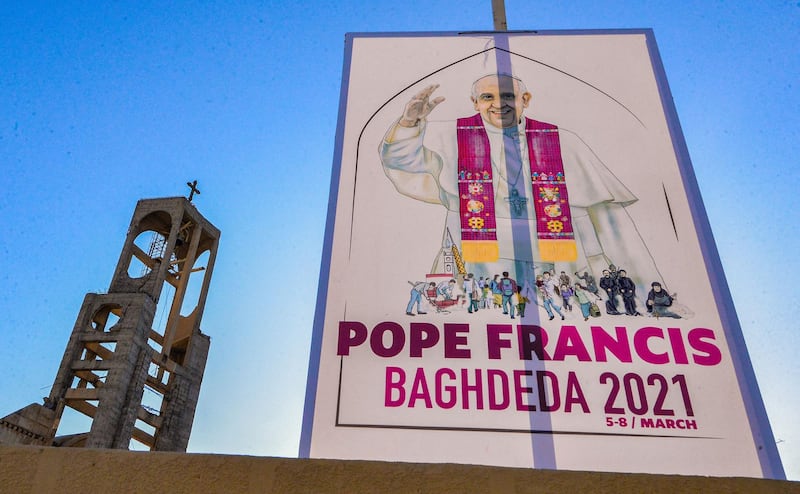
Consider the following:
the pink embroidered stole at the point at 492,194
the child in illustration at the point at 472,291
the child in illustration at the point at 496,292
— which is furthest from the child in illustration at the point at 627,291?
the child in illustration at the point at 472,291

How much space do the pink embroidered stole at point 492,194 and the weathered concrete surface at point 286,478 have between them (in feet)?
9.25

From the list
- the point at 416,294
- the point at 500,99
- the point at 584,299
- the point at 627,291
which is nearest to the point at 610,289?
the point at 627,291

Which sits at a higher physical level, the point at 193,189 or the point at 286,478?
the point at 193,189

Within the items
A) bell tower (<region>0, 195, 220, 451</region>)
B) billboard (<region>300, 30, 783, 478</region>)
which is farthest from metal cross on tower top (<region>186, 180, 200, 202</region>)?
billboard (<region>300, 30, 783, 478</region>)

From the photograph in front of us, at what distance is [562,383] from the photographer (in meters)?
4.51

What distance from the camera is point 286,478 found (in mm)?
2441

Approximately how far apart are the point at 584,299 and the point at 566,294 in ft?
0.45

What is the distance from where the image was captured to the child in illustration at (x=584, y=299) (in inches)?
190

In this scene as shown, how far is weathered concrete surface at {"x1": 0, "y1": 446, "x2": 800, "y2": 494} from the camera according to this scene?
93.8 inches

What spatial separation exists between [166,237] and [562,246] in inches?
1252

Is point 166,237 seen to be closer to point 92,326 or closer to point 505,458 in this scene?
point 92,326

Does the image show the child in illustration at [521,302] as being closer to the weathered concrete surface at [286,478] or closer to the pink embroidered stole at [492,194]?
the pink embroidered stole at [492,194]

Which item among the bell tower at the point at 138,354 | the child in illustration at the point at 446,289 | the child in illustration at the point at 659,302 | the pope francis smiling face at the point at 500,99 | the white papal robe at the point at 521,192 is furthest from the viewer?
the bell tower at the point at 138,354

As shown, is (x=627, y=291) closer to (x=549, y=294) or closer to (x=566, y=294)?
(x=566, y=294)
